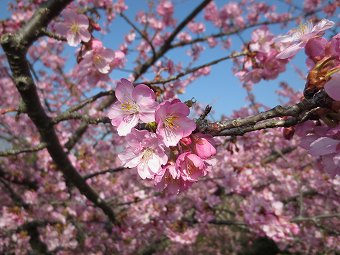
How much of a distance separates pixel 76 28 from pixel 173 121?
1.56 m

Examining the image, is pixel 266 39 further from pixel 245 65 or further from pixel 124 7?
pixel 124 7

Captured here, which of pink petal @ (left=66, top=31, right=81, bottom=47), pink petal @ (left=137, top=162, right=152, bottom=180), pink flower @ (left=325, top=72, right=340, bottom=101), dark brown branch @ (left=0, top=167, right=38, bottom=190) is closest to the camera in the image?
pink flower @ (left=325, top=72, right=340, bottom=101)

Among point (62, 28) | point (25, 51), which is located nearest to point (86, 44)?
point (62, 28)

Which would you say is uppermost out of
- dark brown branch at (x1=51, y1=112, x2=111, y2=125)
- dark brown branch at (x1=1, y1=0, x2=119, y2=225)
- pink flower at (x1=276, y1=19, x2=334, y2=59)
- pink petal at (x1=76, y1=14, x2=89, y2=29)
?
pink petal at (x1=76, y1=14, x2=89, y2=29)

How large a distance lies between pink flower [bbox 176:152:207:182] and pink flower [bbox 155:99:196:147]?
7cm

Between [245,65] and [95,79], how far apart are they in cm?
124

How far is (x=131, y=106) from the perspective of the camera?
1.17m

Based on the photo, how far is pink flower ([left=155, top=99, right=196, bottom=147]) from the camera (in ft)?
3.42

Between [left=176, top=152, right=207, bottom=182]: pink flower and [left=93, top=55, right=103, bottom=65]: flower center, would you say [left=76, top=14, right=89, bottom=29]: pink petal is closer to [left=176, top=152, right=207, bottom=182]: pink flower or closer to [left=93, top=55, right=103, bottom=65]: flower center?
[left=93, top=55, right=103, bottom=65]: flower center

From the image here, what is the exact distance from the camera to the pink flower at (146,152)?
1107 millimetres

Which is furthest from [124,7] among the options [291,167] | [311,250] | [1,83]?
[311,250]

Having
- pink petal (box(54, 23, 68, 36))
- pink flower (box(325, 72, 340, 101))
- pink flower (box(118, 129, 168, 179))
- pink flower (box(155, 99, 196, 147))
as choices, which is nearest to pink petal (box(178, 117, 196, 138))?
pink flower (box(155, 99, 196, 147))

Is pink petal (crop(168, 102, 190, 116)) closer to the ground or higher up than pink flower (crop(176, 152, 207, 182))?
higher up

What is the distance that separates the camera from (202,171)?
1.11m
